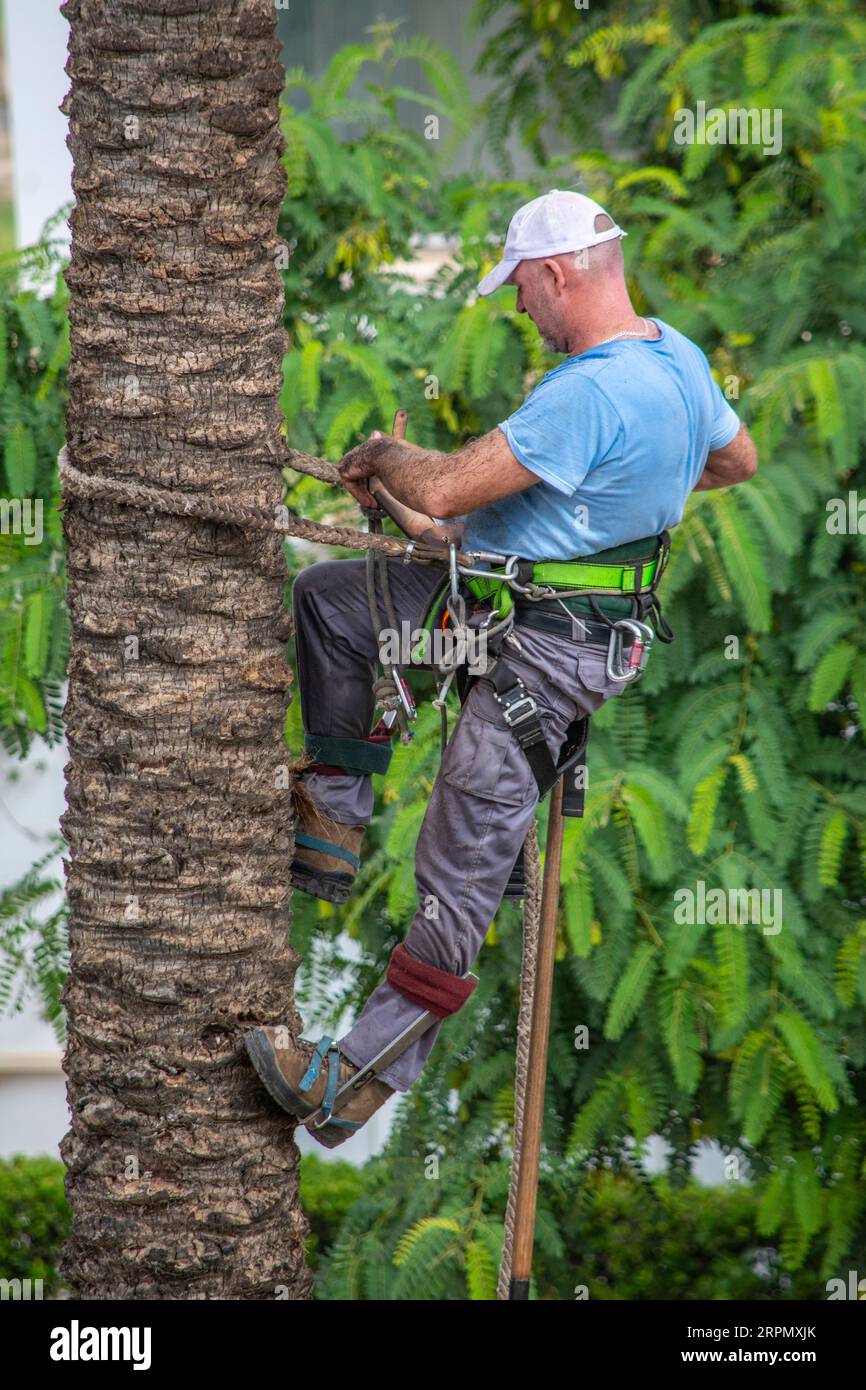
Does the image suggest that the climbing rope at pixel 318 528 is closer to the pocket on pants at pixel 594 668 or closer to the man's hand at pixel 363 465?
the man's hand at pixel 363 465

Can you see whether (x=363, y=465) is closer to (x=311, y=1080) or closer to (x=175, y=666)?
(x=175, y=666)

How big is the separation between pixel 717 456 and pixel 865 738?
2.23 m

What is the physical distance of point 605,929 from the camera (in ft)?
18.3

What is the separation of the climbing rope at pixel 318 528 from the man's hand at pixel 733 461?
0.84 meters

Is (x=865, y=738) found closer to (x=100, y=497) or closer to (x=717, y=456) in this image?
(x=717, y=456)

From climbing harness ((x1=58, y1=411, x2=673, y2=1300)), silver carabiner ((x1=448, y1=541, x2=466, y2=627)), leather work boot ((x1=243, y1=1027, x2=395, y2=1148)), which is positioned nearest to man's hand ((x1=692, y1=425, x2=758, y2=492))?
climbing harness ((x1=58, y1=411, x2=673, y2=1300))

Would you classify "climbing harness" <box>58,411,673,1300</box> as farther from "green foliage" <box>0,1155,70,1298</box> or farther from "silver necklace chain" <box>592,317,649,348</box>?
"green foliage" <box>0,1155,70,1298</box>

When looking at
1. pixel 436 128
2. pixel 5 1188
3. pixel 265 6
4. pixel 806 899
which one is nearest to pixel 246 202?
pixel 265 6

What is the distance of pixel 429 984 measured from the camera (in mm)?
3457

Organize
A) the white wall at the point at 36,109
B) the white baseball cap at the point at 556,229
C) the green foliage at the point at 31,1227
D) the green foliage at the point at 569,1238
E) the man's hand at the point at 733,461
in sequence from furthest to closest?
the white wall at the point at 36,109
the green foliage at the point at 31,1227
the green foliage at the point at 569,1238
the man's hand at the point at 733,461
the white baseball cap at the point at 556,229

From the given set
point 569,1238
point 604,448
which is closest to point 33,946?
point 569,1238

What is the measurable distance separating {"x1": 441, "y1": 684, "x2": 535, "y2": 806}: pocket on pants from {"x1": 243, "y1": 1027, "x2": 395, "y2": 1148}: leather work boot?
670mm

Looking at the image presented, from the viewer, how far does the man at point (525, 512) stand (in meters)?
3.30

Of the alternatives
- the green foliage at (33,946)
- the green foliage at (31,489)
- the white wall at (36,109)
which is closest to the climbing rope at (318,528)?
the green foliage at (31,489)
